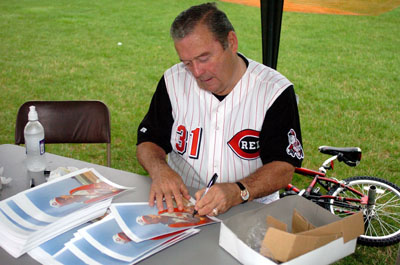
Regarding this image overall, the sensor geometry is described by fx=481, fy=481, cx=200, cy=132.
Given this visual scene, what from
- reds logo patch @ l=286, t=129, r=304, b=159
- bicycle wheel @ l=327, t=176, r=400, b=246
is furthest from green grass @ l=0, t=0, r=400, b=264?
reds logo patch @ l=286, t=129, r=304, b=159

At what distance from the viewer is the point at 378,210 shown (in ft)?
11.6

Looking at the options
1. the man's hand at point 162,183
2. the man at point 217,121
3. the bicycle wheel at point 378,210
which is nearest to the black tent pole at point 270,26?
the man at point 217,121

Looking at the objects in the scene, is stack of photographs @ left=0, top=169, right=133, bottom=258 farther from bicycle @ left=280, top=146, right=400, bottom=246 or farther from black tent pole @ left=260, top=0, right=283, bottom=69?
black tent pole @ left=260, top=0, right=283, bottom=69

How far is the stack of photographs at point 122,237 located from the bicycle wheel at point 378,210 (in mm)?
1766

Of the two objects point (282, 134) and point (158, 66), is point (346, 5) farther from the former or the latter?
point (158, 66)

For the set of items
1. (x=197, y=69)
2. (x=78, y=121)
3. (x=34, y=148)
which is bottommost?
(x=78, y=121)

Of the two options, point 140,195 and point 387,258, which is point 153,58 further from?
point 140,195

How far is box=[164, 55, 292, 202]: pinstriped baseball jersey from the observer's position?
2244 millimetres

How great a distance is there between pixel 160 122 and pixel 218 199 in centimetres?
76

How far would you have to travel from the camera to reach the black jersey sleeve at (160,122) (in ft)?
7.91

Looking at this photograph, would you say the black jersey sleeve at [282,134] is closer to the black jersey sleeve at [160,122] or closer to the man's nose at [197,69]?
the man's nose at [197,69]

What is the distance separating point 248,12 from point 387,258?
9.03m

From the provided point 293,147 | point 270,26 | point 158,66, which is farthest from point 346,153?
point 158,66

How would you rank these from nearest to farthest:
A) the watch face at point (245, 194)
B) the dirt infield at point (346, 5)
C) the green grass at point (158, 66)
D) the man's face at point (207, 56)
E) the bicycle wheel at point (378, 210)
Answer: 1. the watch face at point (245, 194)
2. the man's face at point (207, 56)
3. the bicycle wheel at point (378, 210)
4. the dirt infield at point (346, 5)
5. the green grass at point (158, 66)
